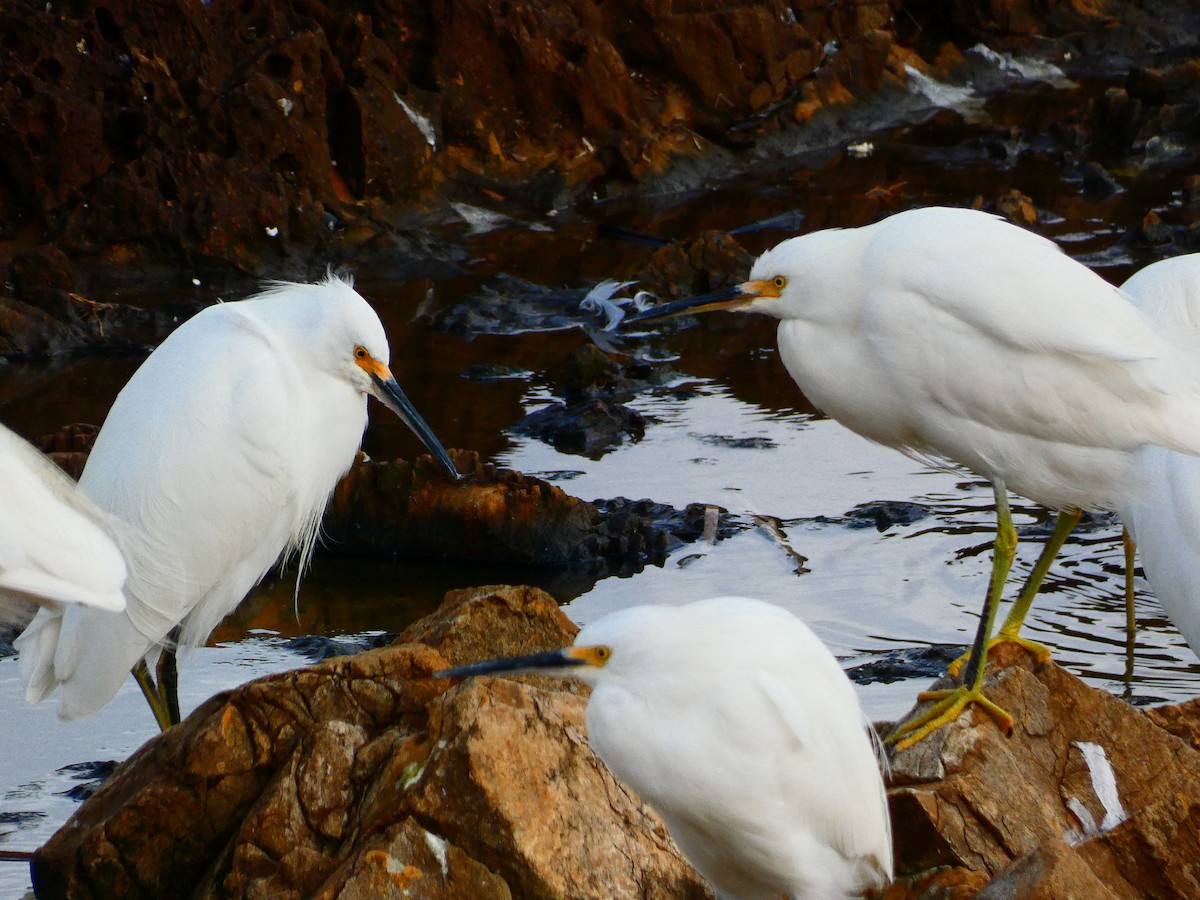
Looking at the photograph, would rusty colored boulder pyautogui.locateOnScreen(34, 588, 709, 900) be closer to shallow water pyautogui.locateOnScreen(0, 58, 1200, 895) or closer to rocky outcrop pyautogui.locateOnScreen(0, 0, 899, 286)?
shallow water pyautogui.locateOnScreen(0, 58, 1200, 895)

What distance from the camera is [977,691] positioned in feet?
13.9

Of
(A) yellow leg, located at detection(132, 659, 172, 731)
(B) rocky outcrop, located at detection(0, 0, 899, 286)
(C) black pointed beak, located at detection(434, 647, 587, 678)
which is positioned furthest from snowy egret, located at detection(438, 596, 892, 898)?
(B) rocky outcrop, located at detection(0, 0, 899, 286)

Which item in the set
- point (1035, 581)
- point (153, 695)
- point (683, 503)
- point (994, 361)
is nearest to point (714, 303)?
point (994, 361)

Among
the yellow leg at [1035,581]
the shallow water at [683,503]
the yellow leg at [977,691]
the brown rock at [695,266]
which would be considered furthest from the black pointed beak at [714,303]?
the brown rock at [695,266]

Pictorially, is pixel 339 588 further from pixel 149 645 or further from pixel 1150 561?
pixel 1150 561

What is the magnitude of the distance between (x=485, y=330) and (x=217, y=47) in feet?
9.54

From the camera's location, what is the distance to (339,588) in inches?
263

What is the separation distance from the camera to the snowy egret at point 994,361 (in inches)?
169

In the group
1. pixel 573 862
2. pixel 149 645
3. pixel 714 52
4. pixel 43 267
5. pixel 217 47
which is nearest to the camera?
pixel 573 862

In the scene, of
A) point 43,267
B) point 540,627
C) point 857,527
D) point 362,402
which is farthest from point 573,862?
point 43,267

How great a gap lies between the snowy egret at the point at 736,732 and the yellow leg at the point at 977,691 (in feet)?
1.95

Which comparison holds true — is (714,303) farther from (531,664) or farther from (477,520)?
(477,520)

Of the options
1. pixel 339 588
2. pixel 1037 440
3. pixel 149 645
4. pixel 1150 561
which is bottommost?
pixel 339 588

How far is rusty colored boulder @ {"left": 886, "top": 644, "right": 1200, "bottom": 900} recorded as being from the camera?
3.83 meters
